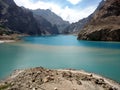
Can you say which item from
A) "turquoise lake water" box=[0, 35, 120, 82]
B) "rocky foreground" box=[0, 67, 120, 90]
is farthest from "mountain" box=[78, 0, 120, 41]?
"rocky foreground" box=[0, 67, 120, 90]

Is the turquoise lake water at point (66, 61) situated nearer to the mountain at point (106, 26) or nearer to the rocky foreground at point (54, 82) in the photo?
the rocky foreground at point (54, 82)

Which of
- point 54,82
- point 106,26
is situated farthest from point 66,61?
point 106,26

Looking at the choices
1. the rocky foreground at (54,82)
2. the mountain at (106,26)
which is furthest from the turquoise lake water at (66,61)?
the mountain at (106,26)

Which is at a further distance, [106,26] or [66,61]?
[106,26]

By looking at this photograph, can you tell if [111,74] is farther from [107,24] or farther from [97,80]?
[107,24]

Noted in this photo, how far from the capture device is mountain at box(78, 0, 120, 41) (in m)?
167

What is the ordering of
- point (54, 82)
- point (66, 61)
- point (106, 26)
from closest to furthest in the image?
point (54, 82) < point (66, 61) < point (106, 26)

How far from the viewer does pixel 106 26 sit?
177 metres

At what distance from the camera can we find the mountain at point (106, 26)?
167250 millimetres

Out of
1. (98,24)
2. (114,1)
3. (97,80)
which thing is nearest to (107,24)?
(98,24)

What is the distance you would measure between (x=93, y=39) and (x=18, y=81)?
152777 mm

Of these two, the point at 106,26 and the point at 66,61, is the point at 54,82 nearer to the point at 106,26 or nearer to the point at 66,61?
the point at 66,61

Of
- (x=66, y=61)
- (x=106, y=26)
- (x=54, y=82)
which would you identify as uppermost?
(x=54, y=82)

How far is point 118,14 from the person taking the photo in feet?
618
